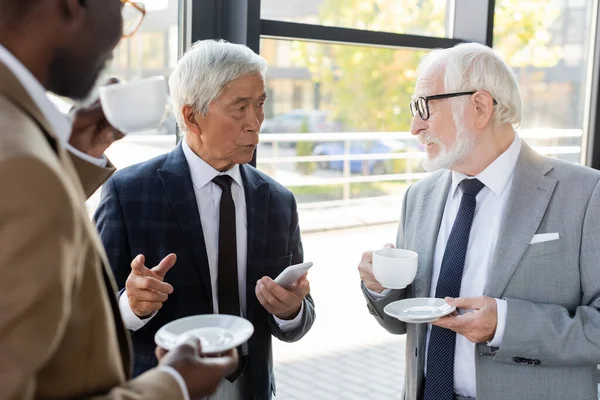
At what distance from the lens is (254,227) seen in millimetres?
1949

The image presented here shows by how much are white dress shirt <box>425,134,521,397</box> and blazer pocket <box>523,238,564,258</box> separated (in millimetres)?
96

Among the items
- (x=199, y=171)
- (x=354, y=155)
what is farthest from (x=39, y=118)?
(x=354, y=155)

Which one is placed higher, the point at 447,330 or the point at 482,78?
the point at 482,78

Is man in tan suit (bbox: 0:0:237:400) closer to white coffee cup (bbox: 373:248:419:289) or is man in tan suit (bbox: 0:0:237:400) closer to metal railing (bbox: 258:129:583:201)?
white coffee cup (bbox: 373:248:419:289)

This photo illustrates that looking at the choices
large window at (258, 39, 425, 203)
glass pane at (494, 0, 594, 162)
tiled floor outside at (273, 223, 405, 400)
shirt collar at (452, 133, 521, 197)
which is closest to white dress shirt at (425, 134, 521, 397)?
shirt collar at (452, 133, 521, 197)

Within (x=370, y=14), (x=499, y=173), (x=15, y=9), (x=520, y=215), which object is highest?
(x=370, y=14)

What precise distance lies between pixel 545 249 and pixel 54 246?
1.46 m

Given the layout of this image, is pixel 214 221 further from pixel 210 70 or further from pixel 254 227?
pixel 210 70

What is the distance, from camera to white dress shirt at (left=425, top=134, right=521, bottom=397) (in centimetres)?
185

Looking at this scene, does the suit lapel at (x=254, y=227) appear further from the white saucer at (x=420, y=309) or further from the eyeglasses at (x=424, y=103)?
the eyeglasses at (x=424, y=103)

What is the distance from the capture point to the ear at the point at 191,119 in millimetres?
1967

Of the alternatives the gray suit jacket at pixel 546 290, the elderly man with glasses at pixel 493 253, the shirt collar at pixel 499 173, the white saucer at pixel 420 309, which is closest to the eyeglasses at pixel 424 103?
the elderly man with glasses at pixel 493 253

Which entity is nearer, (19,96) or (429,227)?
(19,96)

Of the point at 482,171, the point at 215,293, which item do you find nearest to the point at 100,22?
the point at 215,293
